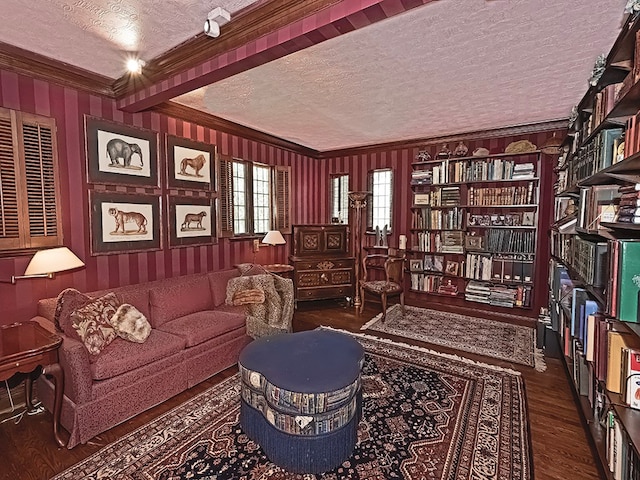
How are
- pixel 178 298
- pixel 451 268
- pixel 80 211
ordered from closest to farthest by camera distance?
1. pixel 80 211
2. pixel 178 298
3. pixel 451 268

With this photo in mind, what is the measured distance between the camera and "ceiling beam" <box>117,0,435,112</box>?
1.63m

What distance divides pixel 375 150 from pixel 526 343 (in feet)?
11.6

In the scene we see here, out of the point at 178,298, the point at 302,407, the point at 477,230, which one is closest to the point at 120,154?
the point at 178,298

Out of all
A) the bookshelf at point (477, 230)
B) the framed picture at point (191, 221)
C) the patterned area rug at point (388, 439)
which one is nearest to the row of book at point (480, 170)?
the bookshelf at point (477, 230)

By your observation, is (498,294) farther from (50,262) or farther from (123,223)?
(50,262)

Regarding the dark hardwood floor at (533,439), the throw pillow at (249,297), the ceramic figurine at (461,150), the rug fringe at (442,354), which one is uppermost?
the ceramic figurine at (461,150)

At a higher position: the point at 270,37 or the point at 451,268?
the point at 270,37

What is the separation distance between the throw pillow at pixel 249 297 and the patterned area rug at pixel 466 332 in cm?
146

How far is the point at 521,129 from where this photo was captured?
14.1 feet

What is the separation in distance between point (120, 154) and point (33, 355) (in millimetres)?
1928

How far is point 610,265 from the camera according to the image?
1.58 m

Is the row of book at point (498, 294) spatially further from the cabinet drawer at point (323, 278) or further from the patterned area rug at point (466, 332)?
the cabinet drawer at point (323, 278)

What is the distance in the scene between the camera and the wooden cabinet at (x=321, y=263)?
4.96 meters

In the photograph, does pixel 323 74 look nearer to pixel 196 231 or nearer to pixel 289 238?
pixel 196 231
